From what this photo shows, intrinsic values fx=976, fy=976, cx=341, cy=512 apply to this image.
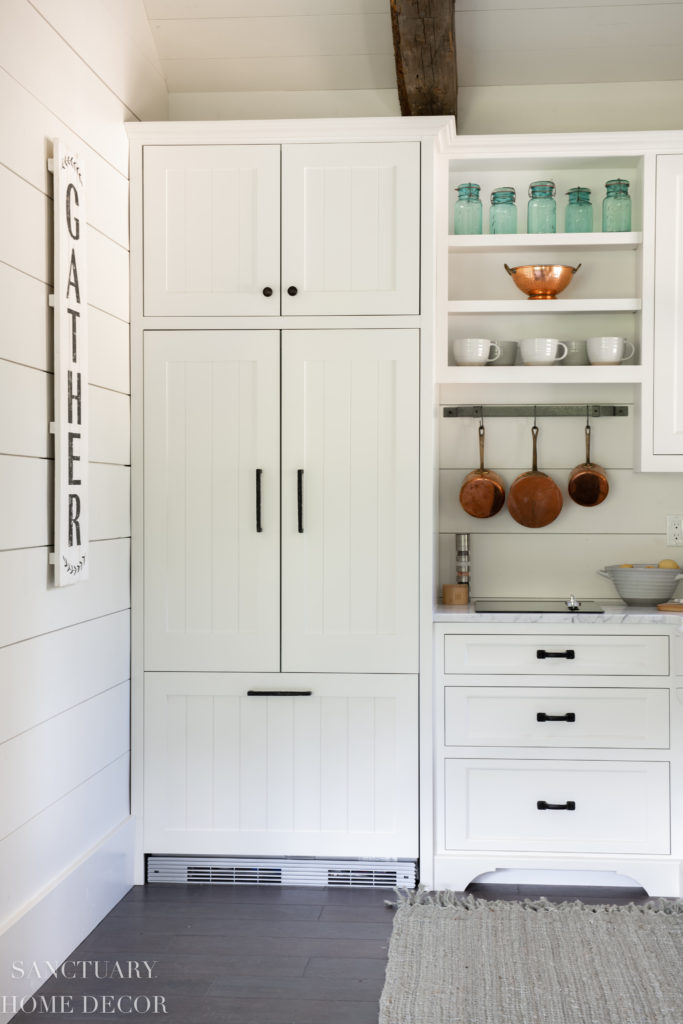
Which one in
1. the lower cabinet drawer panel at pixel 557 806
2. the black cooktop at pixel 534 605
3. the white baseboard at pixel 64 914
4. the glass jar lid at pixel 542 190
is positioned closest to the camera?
the white baseboard at pixel 64 914

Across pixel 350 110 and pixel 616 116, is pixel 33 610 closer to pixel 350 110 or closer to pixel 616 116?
pixel 350 110

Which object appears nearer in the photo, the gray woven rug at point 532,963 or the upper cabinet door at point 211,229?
the gray woven rug at point 532,963

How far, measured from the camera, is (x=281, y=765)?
2.98 metres

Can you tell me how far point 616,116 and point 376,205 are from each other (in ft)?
3.45

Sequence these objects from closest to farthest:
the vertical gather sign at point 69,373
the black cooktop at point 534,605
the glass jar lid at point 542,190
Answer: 1. the vertical gather sign at point 69,373
2. the black cooktop at point 534,605
3. the glass jar lid at point 542,190

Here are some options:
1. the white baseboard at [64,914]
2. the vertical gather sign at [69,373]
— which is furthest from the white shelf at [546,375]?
the white baseboard at [64,914]

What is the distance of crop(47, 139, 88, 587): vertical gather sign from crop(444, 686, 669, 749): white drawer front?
1207 mm

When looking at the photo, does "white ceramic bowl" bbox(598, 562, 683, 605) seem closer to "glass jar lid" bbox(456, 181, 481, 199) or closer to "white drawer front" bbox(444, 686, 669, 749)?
"white drawer front" bbox(444, 686, 669, 749)

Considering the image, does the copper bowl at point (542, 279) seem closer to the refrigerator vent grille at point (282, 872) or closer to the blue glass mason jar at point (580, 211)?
the blue glass mason jar at point (580, 211)

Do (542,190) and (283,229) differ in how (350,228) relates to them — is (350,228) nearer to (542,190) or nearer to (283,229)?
(283,229)

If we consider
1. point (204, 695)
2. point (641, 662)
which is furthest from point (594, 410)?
point (204, 695)

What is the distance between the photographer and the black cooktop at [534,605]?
306 centimetres

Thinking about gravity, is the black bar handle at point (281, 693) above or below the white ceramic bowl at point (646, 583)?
below

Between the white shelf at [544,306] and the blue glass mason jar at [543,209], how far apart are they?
0.82ft
